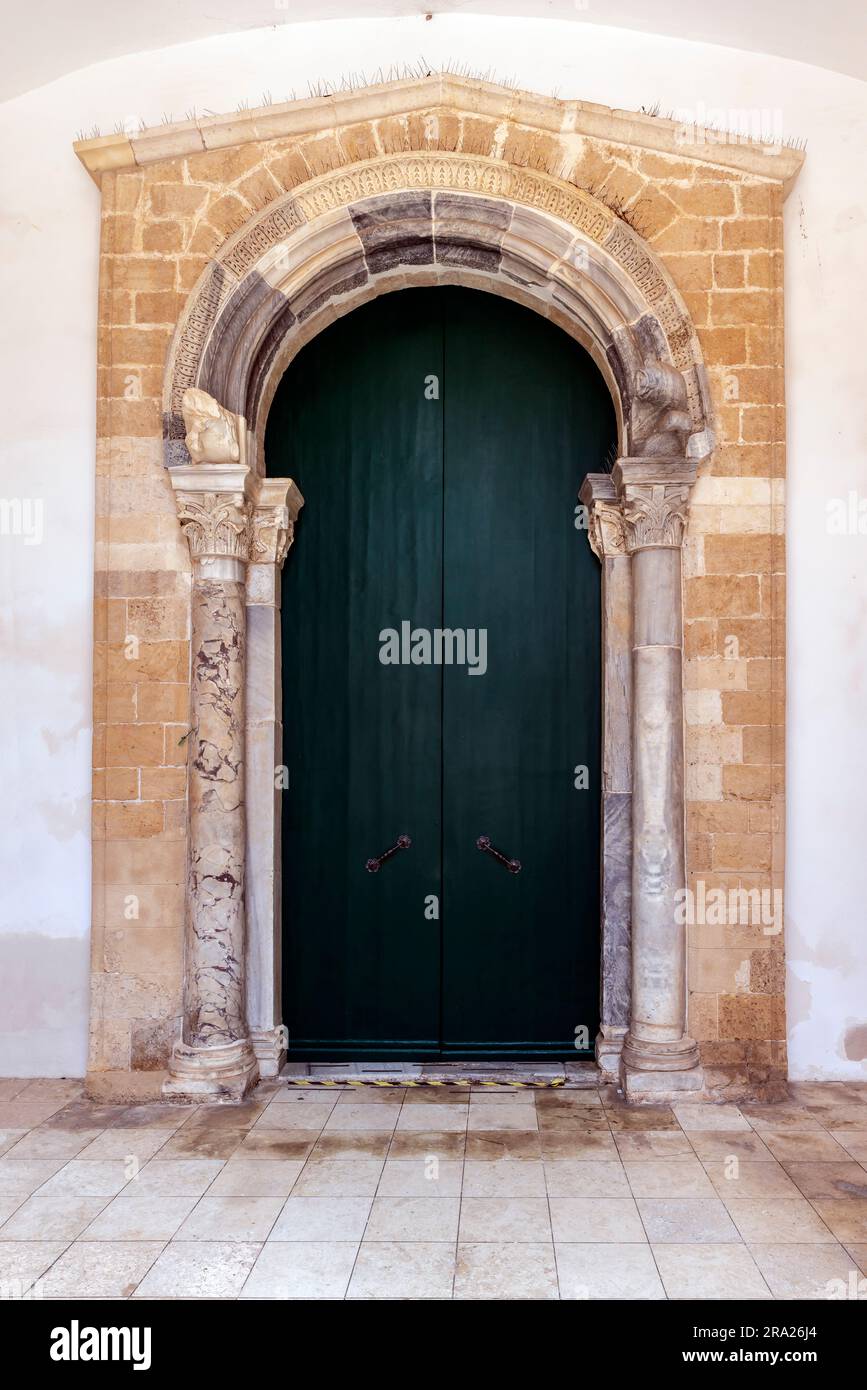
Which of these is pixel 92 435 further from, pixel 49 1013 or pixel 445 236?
pixel 49 1013

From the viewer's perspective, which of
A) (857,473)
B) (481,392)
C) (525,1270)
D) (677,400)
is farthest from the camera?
(481,392)

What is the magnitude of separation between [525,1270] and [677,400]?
313 cm

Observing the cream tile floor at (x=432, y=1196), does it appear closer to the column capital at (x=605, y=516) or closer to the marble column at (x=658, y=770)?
the marble column at (x=658, y=770)

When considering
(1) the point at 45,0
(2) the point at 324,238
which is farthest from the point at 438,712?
(1) the point at 45,0

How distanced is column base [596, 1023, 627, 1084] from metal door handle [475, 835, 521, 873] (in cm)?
77

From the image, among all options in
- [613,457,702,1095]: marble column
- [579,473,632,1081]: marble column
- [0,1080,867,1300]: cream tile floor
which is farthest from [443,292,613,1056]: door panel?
[0,1080,867,1300]: cream tile floor

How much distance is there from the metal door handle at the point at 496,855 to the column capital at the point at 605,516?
1.36m

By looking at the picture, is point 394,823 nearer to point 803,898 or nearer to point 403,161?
point 803,898

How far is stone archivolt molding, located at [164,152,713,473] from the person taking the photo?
4.10 meters

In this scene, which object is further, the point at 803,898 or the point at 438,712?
the point at 438,712

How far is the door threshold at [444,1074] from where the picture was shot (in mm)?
4164

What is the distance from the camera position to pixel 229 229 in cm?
418

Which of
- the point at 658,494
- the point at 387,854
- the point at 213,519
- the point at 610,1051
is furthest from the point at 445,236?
the point at 610,1051

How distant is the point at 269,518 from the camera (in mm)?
4273
